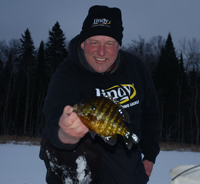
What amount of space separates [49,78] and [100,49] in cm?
3263

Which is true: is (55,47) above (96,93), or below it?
above

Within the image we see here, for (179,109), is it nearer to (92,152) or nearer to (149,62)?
(149,62)

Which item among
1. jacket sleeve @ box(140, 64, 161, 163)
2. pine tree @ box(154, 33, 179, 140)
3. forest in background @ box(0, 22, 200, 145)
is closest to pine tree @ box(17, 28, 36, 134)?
forest in background @ box(0, 22, 200, 145)

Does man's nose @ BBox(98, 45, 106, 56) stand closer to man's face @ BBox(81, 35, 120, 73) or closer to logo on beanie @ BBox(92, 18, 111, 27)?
man's face @ BBox(81, 35, 120, 73)

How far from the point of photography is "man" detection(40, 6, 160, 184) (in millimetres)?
2623

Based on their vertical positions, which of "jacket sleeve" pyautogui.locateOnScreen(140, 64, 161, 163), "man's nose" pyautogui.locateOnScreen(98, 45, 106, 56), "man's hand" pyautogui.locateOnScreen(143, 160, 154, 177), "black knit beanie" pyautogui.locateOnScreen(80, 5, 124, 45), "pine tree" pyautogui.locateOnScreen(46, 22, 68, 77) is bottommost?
"man's hand" pyautogui.locateOnScreen(143, 160, 154, 177)

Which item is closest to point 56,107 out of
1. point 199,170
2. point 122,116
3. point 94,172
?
point 122,116

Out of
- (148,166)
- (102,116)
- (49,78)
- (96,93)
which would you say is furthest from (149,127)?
(49,78)

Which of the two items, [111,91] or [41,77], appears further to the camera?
[41,77]

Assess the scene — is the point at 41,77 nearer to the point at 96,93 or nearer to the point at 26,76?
the point at 26,76

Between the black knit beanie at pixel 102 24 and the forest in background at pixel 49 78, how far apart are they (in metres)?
31.3

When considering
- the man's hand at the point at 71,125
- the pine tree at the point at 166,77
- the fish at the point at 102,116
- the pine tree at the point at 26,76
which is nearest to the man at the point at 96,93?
the man's hand at the point at 71,125

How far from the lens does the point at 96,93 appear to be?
278cm

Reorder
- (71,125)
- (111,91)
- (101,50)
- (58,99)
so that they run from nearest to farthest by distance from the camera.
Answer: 1. (71,125)
2. (58,99)
3. (101,50)
4. (111,91)
